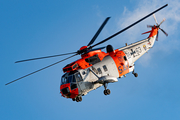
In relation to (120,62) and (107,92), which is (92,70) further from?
(120,62)

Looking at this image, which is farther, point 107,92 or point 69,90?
point 107,92

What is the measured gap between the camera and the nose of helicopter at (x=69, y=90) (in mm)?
21141

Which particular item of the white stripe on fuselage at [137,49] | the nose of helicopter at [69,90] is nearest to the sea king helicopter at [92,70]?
the nose of helicopter at [69,90]

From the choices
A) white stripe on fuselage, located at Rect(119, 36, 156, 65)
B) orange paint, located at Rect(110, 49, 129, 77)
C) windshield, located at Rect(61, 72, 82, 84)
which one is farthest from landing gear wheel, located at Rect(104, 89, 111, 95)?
white stripe on fuselage, located at Rect(119, 36, 156, 65)

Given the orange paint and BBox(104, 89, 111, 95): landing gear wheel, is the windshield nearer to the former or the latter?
BBox(104, 89, 111, 95): landing gear wheel

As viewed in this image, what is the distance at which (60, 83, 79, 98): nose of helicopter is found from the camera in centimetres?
2114

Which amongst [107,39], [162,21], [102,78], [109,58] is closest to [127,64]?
[109,58]

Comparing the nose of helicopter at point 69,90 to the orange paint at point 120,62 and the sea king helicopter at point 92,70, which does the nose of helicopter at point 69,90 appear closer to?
the sea king helicopter at point 92,70

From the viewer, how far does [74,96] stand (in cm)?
2169

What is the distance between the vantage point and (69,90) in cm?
2114

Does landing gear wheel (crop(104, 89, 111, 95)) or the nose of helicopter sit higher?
the nose of helicopter

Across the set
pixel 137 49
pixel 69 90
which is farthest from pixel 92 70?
pixel 137 49

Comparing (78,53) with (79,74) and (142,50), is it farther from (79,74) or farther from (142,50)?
(142,50)

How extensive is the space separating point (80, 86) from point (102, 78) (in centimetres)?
288
